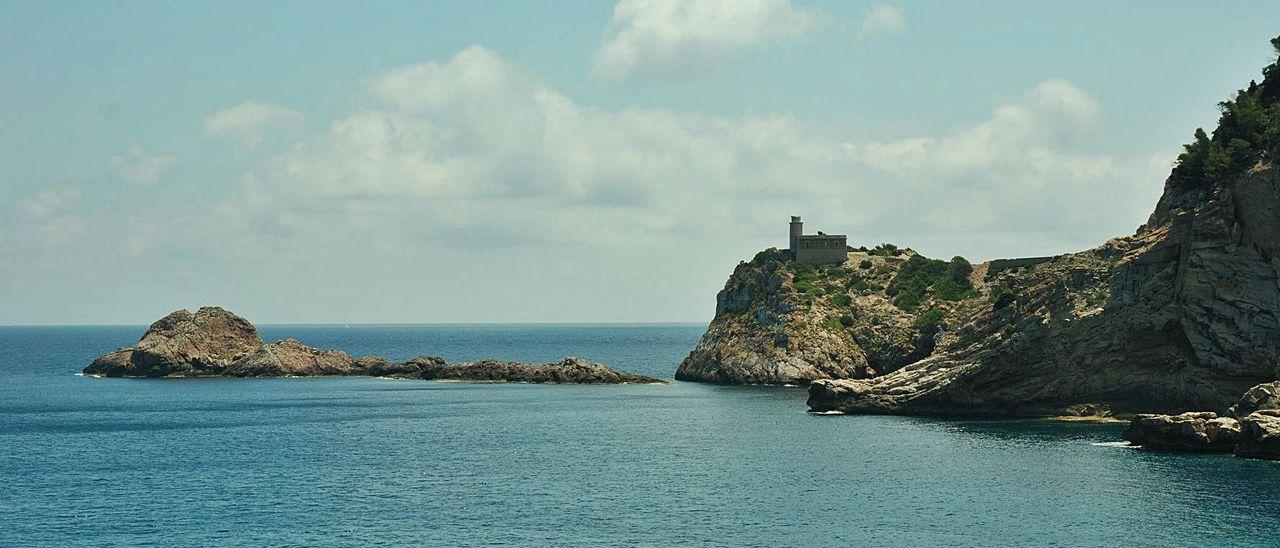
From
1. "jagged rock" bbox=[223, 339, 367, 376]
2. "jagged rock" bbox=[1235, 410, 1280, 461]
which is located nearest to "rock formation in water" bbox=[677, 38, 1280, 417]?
"jagged rock" bbox=[1235, 410, 1280, 461]

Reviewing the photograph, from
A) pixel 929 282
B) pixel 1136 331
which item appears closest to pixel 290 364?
pixel 929 282

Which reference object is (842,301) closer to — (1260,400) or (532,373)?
(532,373)

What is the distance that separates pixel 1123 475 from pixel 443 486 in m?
45.0

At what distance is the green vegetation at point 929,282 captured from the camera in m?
165

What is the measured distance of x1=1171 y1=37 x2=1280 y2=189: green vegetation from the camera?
100938mm

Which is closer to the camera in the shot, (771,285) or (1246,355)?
(1246,355)

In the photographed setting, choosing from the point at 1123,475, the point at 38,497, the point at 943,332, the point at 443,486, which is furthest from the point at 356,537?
the point at 943,332

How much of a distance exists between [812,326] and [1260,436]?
277ft

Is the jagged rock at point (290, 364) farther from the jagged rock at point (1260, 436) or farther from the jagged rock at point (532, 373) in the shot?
the jagged rock at point (1260, 436)

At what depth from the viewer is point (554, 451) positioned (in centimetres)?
9612

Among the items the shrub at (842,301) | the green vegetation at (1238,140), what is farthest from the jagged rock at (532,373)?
the green vegetation at (1238,140)

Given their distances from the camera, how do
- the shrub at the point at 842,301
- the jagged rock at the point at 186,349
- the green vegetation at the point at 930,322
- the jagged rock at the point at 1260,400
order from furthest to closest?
1. the jagged rock at the point at 186,349
2. the shrub at the point at 842,301
3. the green vegetation at the point at 930,322
4. the jagged rock at the point at 1260,400

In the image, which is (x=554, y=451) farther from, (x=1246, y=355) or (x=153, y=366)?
(x=153, y=366)

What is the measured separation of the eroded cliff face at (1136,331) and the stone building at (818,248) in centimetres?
6342
